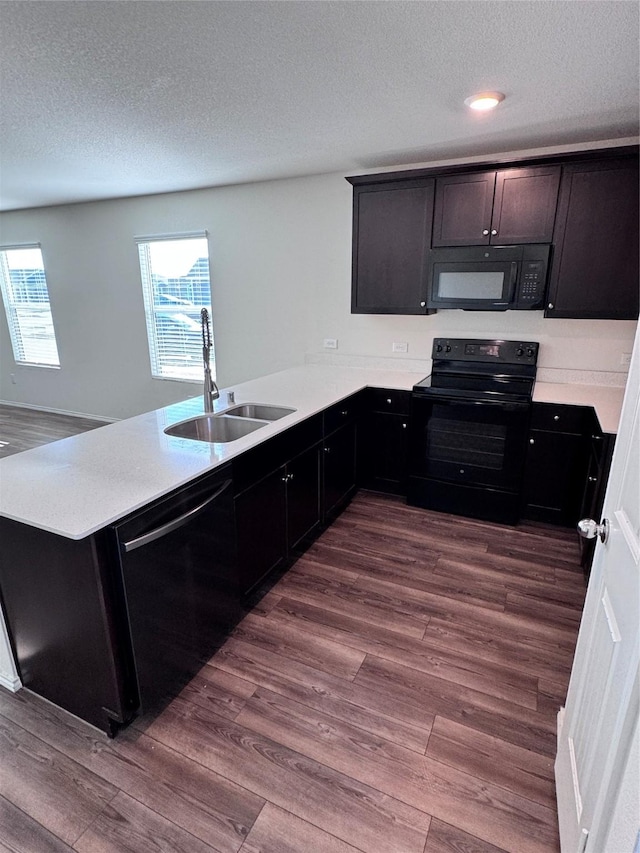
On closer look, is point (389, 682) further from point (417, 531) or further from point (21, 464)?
point (21, 464)

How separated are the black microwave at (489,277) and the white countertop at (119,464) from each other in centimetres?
66

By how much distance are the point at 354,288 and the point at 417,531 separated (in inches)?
73.3

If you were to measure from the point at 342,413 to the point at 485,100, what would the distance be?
1.85 metres

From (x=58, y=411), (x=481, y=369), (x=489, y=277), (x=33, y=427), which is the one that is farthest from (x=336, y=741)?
(x=58, y=411)

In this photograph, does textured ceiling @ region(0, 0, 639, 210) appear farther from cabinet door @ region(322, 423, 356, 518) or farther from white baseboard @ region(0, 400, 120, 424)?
white baseboard @ region(0, 400, 120, 424)

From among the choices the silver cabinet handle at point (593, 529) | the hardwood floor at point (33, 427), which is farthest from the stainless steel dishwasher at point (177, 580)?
the hardwood floor at point (33, 427)

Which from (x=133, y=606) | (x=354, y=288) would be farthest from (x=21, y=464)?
(x=354, y=288)

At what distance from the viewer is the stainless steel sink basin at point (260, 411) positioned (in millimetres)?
2602

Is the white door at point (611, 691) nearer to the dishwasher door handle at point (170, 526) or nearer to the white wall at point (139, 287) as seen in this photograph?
the dishwasher door handle at point (170, 526)

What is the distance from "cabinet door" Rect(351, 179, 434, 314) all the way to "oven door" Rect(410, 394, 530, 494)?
769 millimetres

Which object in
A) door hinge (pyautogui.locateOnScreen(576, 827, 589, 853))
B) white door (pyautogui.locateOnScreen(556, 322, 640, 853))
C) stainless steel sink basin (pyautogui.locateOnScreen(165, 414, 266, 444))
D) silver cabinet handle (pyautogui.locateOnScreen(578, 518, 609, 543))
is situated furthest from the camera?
stainless steel sink basin (pyautogui.locateOnScreen(165, 414, 266, 444))

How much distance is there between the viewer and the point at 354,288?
3430 mm

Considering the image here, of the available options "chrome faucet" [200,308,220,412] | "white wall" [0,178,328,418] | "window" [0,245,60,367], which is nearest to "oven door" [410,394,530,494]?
"chrome faucet" [200,308,220,412]

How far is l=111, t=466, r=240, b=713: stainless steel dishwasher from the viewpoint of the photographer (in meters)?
1.47
